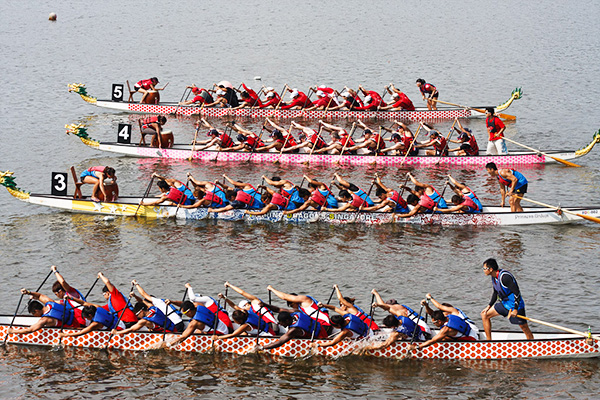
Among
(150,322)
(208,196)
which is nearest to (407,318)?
(150,322)

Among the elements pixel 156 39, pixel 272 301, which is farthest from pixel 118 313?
pixel 156 39

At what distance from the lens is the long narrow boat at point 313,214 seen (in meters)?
23.5

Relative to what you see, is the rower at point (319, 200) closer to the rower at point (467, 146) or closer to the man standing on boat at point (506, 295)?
the rower at point (467, 146)

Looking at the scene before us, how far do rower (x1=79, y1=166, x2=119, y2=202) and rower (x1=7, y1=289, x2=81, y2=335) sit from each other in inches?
295

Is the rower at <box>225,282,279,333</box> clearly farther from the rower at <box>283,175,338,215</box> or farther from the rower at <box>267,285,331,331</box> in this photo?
the rower at <box>283,175,338,215</box>

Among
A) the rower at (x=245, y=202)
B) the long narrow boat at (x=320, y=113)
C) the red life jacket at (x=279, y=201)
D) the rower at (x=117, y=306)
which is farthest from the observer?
the long narrow boat at (x=320, y=113)

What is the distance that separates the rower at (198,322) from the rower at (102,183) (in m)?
8.52

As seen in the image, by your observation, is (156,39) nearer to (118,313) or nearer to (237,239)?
(237,239)

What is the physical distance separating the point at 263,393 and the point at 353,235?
8.52 meters

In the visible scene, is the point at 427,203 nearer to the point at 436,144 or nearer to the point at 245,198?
the point at 245,198

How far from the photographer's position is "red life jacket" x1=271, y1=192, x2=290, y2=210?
934 inches

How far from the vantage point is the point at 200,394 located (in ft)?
51.2

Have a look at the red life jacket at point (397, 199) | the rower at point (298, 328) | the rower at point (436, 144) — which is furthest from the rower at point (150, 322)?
the rower at point (436, 144)

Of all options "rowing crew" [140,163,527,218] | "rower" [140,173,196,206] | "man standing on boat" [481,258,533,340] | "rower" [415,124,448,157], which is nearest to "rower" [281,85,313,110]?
"rower" [415,124,448,157]
